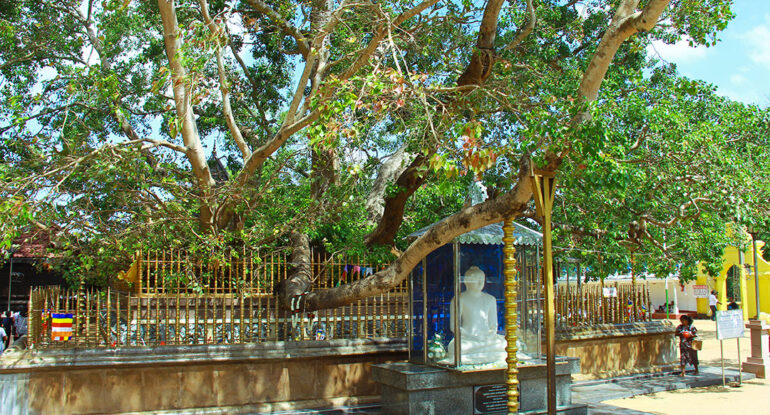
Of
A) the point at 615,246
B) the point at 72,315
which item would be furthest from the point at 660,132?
the point at 72,315

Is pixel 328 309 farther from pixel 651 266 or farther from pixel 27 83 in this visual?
pixel 27 83

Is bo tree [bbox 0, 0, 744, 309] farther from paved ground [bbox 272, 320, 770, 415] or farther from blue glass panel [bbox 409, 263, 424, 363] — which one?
paved ground [bbox 272, 320, 770, 415]

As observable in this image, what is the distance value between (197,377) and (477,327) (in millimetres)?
3379

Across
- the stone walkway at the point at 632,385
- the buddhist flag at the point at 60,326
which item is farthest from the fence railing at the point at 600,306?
the buddhist flag at the point at 60,326

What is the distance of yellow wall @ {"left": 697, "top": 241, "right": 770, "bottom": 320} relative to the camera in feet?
85.6

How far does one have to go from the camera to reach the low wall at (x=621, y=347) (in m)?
10.1

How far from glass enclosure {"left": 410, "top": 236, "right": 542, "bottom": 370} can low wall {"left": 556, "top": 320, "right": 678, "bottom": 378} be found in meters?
2.58

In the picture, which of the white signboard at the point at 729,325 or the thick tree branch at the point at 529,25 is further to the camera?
the white signboard at the point at 729,325

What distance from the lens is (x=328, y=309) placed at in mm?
8312

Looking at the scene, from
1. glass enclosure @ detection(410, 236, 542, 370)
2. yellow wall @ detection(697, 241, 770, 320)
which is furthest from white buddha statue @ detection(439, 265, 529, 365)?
yellow wall @ detection(697, 241, 770, 320)

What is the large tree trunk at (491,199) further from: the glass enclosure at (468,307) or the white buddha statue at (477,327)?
the white buddha statue at (477,327)

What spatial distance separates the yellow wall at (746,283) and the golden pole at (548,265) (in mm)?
22939

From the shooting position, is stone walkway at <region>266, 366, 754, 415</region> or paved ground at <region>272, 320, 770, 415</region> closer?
stone walkway at <region>266, 366, 754, 415</region>

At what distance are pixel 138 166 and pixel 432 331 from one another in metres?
4.91
